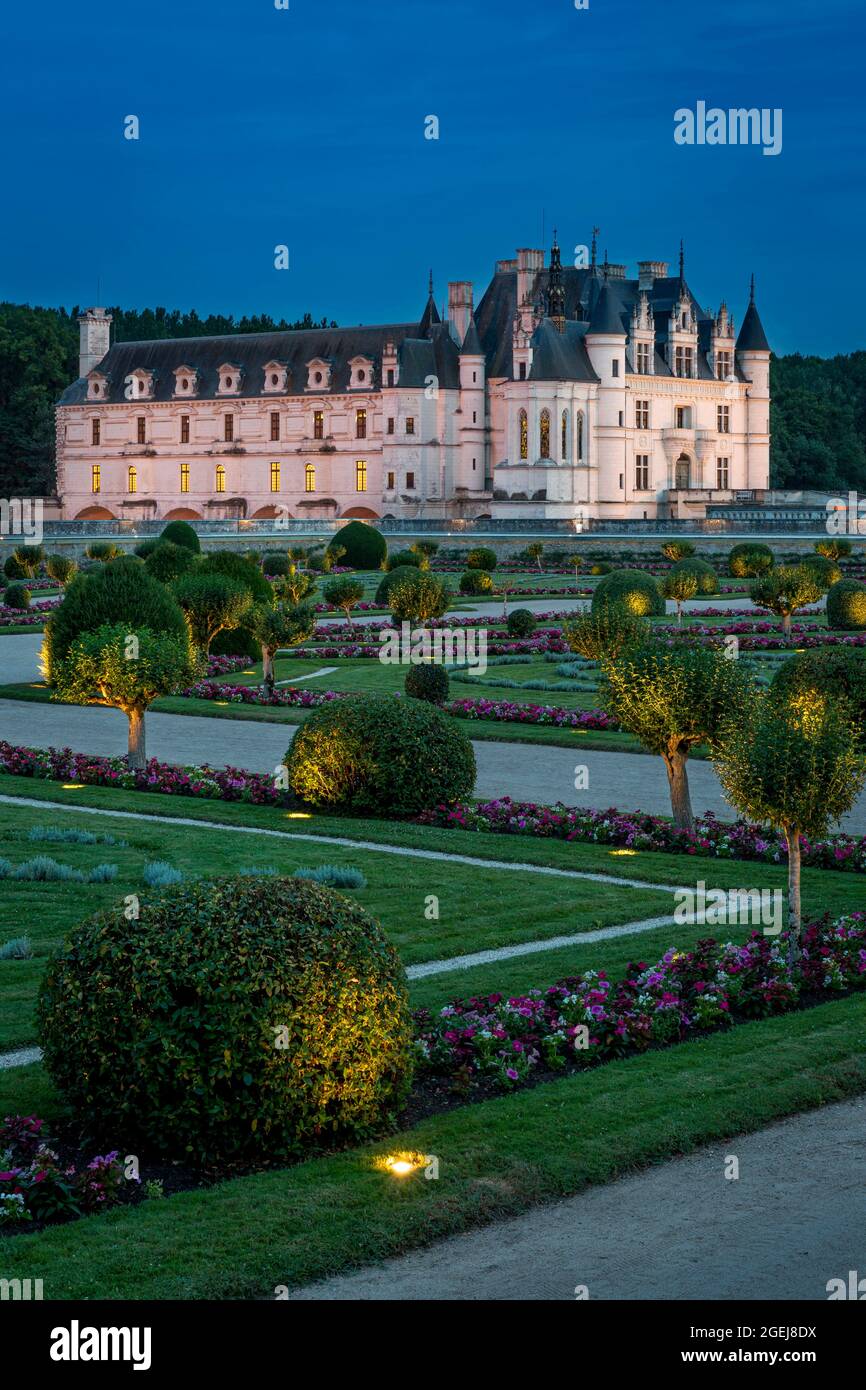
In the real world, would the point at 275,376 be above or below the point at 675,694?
above

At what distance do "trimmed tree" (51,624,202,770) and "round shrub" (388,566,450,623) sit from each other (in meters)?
14.8

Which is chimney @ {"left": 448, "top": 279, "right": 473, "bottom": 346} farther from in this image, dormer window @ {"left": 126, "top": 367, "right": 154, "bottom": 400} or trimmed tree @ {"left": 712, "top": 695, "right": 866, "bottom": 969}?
trimmed tree @ {"left": 712, "top": 695, "right": 866, "bottom": 969}

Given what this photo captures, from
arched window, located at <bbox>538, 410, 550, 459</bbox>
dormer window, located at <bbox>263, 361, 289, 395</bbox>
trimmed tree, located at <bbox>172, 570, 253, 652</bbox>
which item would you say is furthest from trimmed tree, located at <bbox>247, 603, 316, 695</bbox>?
dormer window, located at <bbox>263, 361, 289, 395</bbox>

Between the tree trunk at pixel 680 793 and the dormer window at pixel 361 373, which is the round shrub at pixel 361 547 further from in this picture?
the tree trunk at pixel 680 793

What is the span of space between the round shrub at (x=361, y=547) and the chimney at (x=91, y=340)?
40.1m

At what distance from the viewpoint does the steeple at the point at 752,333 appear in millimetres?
82812

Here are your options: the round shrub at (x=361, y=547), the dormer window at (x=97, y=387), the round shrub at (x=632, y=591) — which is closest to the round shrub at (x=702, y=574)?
the round shrub at (x=632, y=591)

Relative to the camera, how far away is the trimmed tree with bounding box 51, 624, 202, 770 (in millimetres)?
19328

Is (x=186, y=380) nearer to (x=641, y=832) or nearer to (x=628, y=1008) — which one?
(x=641, y=832)

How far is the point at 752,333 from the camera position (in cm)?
8306

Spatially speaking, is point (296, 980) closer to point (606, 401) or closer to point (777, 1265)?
point (777, 1265)

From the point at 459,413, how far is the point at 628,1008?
71484 millimetres

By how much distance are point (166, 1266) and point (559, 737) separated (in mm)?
15741

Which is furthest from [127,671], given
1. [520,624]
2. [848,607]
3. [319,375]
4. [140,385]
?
[140,385]
